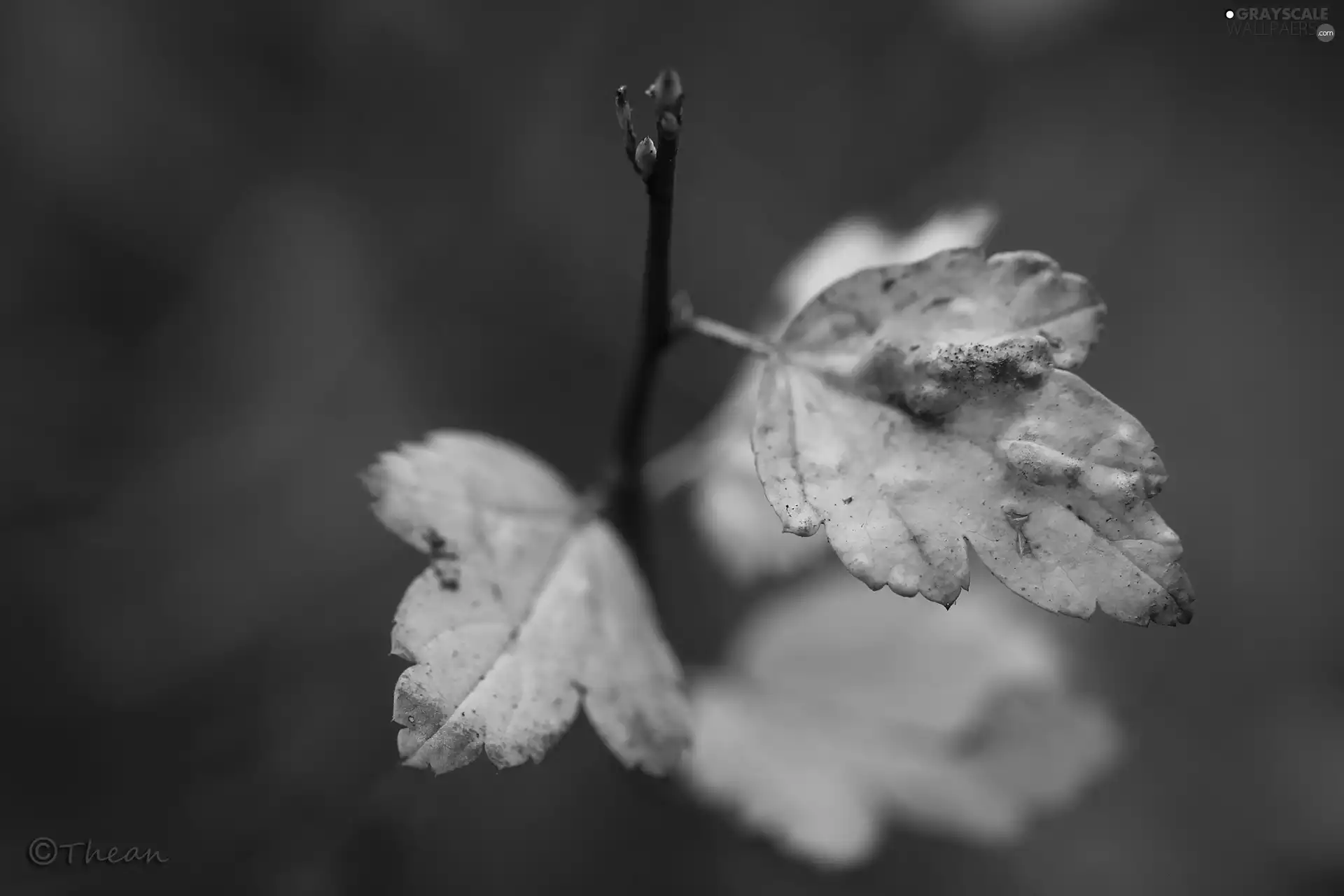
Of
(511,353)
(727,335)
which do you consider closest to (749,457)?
(727,335)

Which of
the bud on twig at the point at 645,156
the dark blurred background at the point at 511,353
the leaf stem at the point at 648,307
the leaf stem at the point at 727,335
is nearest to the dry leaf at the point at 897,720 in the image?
the dark blurred background at the point at 511,353

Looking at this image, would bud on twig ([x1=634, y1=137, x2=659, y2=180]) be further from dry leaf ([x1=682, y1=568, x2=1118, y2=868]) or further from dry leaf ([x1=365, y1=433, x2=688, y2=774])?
dry leaf ([x1=682, y1=568, x2=1118, y2=868])

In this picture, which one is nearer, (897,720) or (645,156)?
(645,156)

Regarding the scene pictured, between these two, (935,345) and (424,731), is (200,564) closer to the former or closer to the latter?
(424,731)

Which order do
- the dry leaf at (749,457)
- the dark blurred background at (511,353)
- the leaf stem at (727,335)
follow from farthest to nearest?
1. the dark blurred background at (511,353)
2. the dry leaf at (749,457)
3. the leaf stem at (727,335)

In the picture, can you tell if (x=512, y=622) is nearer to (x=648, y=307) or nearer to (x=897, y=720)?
(x=648, y=307)

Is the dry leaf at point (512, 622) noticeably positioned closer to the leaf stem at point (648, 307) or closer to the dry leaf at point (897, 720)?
the leaf stem at point (648, 307)

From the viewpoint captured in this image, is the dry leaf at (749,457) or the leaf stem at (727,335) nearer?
the leaf stem at (727,335)

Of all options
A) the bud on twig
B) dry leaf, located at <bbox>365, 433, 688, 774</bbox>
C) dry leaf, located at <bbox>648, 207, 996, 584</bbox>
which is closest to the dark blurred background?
dry leaf, located at <bbox>648, 207, 996, 584</bbox>
